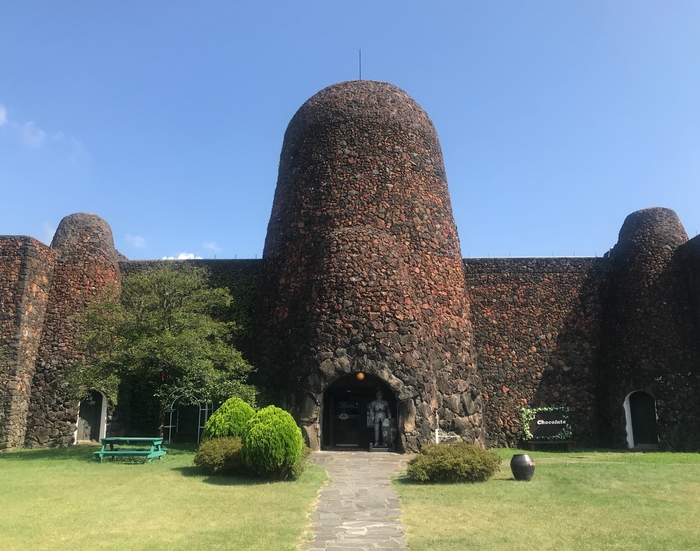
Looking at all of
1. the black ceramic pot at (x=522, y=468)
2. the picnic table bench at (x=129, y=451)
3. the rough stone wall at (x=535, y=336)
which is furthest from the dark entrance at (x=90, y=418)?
the black ceramic pot at (x=522, y=468)

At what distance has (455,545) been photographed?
6.75 m

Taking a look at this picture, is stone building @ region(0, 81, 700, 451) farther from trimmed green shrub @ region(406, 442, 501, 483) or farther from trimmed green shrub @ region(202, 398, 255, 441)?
trimmed green shrub @ region(406, 442, 501, 483)

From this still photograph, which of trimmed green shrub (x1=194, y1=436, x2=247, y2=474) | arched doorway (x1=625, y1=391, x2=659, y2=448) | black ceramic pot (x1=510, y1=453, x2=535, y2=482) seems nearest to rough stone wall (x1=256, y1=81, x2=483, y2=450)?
trimmed green shrub (x1=194, y1=436, x2=247, y2=474)

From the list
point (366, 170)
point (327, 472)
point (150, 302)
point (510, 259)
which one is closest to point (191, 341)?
point (150, 302)

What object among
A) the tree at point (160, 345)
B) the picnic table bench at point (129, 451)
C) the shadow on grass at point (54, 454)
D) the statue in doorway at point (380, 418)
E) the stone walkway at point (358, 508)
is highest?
the tree at point (160, 345)

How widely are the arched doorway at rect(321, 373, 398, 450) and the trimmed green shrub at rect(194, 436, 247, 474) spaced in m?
5.21

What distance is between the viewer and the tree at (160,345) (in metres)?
15.1

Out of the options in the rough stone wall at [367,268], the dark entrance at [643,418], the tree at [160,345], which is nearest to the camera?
the tree at [160,345]

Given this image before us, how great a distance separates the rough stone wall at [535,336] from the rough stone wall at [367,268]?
6.23 feet

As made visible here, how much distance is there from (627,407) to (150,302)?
15.3 m

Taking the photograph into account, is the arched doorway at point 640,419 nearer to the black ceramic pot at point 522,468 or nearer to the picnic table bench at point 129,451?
the black ceramic pot at point 522,468

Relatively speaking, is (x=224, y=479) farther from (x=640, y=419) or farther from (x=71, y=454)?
(x=640, y=419)

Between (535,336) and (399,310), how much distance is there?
6.72 m

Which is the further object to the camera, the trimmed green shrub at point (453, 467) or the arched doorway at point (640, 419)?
the arched doorway at point (640, 419)
